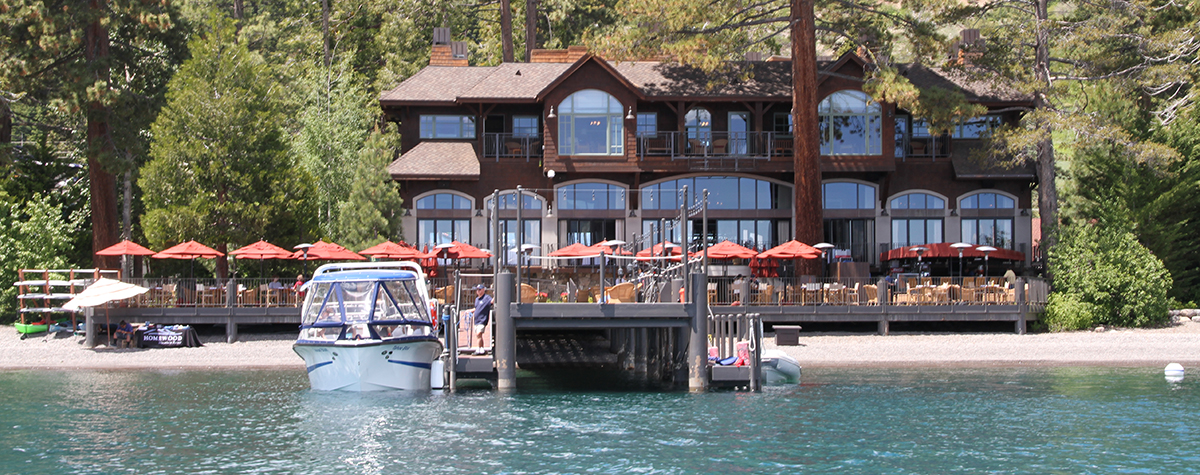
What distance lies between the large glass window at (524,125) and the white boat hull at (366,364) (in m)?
19.7

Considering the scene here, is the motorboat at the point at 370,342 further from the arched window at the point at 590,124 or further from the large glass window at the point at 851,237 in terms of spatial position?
the large glass window at the point at 851,237

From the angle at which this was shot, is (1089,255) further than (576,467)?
Yes

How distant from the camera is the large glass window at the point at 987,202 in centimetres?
4388

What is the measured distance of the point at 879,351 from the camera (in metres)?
34.2

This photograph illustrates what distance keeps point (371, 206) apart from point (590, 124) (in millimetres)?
8758

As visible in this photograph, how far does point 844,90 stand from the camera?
42656mm

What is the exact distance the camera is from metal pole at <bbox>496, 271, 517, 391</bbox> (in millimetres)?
24688

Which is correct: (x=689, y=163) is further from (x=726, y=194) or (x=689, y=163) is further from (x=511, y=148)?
(x=511, y=148)

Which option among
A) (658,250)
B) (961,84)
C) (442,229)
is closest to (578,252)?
(658,250)

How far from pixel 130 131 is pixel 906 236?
1153 inches

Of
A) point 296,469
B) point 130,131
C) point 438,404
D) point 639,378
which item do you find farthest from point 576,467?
point 130,131

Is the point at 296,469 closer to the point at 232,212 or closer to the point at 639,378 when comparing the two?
the point at 639,378

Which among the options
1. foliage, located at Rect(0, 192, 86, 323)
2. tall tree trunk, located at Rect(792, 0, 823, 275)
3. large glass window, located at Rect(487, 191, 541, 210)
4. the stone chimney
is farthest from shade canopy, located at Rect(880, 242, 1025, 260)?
foliage, located at Rect(0, 192, 86, 323)

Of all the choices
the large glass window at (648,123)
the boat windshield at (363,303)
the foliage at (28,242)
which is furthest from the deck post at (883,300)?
the foliage at (28,242)
